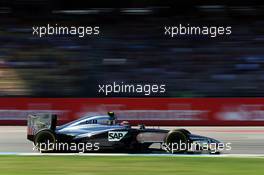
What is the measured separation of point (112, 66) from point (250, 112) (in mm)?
Result: 4811

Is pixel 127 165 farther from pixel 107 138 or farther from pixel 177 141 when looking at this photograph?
pixel 107 138

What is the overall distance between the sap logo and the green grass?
0.96 meters

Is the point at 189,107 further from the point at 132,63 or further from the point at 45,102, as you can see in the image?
the point at 45,102

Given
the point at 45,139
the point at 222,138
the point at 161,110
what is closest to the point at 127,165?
Result: the point at 45,139

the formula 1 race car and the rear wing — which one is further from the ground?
the rear wing

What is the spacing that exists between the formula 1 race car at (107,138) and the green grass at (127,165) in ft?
2.75

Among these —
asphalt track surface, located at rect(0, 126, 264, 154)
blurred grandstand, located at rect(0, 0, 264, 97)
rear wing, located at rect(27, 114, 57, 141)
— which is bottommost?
asphalt track surface, located at rect(0, 126, 264, 154)

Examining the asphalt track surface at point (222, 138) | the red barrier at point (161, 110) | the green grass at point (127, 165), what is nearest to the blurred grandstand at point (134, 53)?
the red barrier at point (161, 110)

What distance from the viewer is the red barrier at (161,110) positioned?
55.6 feet

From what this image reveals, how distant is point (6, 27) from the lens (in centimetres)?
2056

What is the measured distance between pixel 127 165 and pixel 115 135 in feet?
6.24

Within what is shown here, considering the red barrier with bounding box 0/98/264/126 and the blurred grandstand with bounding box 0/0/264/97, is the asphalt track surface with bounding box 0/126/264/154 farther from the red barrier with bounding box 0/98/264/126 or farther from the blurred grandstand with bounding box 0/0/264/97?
the blurred grandstand with bounding box 0/0/264/97

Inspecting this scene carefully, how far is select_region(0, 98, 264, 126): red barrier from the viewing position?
16953 millimetres

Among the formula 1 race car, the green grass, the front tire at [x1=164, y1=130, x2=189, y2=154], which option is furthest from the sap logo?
the green grass
